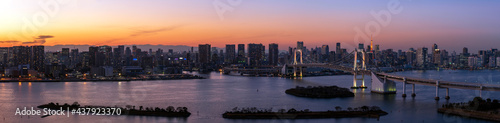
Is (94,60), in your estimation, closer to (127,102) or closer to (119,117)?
(127,102)

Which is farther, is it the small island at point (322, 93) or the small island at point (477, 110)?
the small island at point (322, 93)

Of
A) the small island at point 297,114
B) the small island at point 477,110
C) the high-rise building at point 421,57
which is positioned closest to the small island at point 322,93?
the small island at point 297,114

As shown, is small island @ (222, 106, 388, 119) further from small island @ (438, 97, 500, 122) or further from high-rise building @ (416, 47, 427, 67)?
high-rise building @ (416, 47, 427, 67)

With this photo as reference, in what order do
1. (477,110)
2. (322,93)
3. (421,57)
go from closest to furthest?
(477,110) < (322,93) < (421,57)

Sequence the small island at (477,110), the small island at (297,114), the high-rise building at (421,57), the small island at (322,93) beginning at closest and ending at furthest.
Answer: the small island at (477,110) < the small island at (297,114) < the small island at (322,93) < the high-rise building at (421,57)

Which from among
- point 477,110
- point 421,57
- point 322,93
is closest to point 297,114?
point 477,110

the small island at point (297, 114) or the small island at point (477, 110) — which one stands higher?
the small island at point (477, 110)

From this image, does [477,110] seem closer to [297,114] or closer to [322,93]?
[297,114]

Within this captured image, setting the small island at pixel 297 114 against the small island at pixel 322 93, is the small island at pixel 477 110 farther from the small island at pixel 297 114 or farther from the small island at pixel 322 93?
the small island at pixel 322 93

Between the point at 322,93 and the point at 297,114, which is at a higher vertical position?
the point at 322,93

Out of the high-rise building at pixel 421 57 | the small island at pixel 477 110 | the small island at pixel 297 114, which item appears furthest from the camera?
the high-rise building at pixel 421 57
